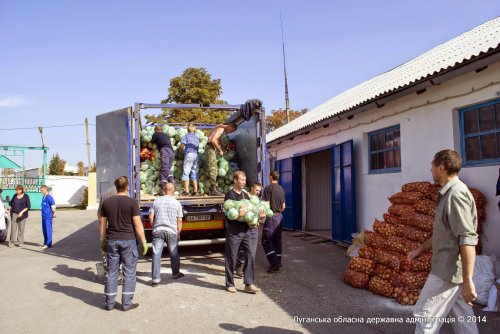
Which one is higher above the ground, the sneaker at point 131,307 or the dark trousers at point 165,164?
the dark trousers at point 165,164

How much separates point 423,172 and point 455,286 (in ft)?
15.1

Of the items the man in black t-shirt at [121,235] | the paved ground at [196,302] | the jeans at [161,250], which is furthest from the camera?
the jeans at [161,250]

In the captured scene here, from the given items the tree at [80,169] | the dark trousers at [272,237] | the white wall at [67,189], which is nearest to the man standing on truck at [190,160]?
the dark trousers at [272,237]

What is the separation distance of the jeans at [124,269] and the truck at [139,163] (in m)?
2.27

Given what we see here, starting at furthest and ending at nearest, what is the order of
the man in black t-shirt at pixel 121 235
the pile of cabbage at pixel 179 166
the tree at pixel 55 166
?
the tree at pixel 55 166 → the pile of cabbage at pixel 179 166 → the man in black t-shirt at pixel 121 235

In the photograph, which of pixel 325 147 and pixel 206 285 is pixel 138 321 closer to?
pixel 206 285

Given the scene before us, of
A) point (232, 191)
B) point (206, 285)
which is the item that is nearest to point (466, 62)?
point (232, 191)

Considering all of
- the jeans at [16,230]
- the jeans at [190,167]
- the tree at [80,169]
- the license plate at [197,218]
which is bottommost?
the jeans at [16,230]

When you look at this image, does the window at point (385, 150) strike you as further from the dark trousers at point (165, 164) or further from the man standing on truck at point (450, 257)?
the man standing on truck at point (450, 257)

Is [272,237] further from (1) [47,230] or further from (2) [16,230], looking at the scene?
(2) [16,230]

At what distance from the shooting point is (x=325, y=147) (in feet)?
36.7

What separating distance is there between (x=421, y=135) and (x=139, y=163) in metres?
5.59

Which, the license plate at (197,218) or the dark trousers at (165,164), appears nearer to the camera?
the license plate at (197,218)

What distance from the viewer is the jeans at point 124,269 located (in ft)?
17.4
